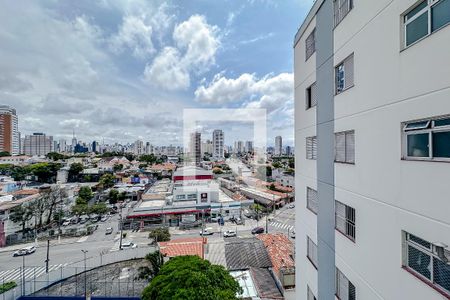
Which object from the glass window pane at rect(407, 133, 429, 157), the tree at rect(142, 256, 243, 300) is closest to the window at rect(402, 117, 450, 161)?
the glass window pane at rect(407, 133, 429, 157)

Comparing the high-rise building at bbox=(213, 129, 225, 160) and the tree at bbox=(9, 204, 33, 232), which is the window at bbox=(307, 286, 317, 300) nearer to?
the tree at bbox=(9, 204, 33, 232)

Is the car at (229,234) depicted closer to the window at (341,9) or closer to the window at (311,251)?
the window at (311,251)

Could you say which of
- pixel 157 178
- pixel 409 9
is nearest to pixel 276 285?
pixel 409 9

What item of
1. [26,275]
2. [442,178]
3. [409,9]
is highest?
[409,9]

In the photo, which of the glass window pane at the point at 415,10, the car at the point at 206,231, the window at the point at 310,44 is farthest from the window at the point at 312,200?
the car at the point at 206,231

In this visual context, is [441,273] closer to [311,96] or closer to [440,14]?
[440,14]

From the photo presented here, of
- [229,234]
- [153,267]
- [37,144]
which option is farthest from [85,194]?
[37,144]

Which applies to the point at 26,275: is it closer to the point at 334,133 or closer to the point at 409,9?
the point at 334,133
